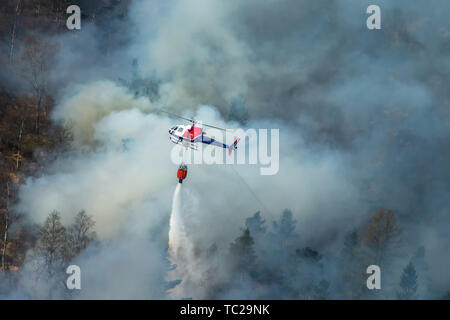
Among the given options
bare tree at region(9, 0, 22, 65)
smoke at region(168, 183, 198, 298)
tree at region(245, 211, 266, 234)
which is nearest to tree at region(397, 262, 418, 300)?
tree at region(245, 211, 266, 234)

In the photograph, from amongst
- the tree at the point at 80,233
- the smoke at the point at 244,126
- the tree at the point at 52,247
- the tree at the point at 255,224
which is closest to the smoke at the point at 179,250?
the smoke at the point at 244,126

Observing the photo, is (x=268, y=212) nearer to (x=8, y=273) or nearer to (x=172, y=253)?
(x=172, y=253)

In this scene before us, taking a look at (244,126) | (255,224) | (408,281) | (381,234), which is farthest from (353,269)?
(244,126)

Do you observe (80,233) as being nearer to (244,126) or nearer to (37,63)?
(37,63)

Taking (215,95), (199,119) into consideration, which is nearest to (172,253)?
(199,119)

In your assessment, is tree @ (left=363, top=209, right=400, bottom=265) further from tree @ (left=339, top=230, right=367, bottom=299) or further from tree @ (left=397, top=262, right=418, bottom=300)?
tree @ (left=397, top=262, right=418, bottom=300)

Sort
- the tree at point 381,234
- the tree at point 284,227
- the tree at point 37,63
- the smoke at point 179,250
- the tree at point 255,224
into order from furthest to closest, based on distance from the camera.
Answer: the tree at point 37,63 → the tree at point 255,224 → the tree at point 284,227 → the smoke at point 179,250 → the tree at point 381,234

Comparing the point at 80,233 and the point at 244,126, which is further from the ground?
the point at 244,126

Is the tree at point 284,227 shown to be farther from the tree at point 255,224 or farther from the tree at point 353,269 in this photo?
the tree at point 353,269
